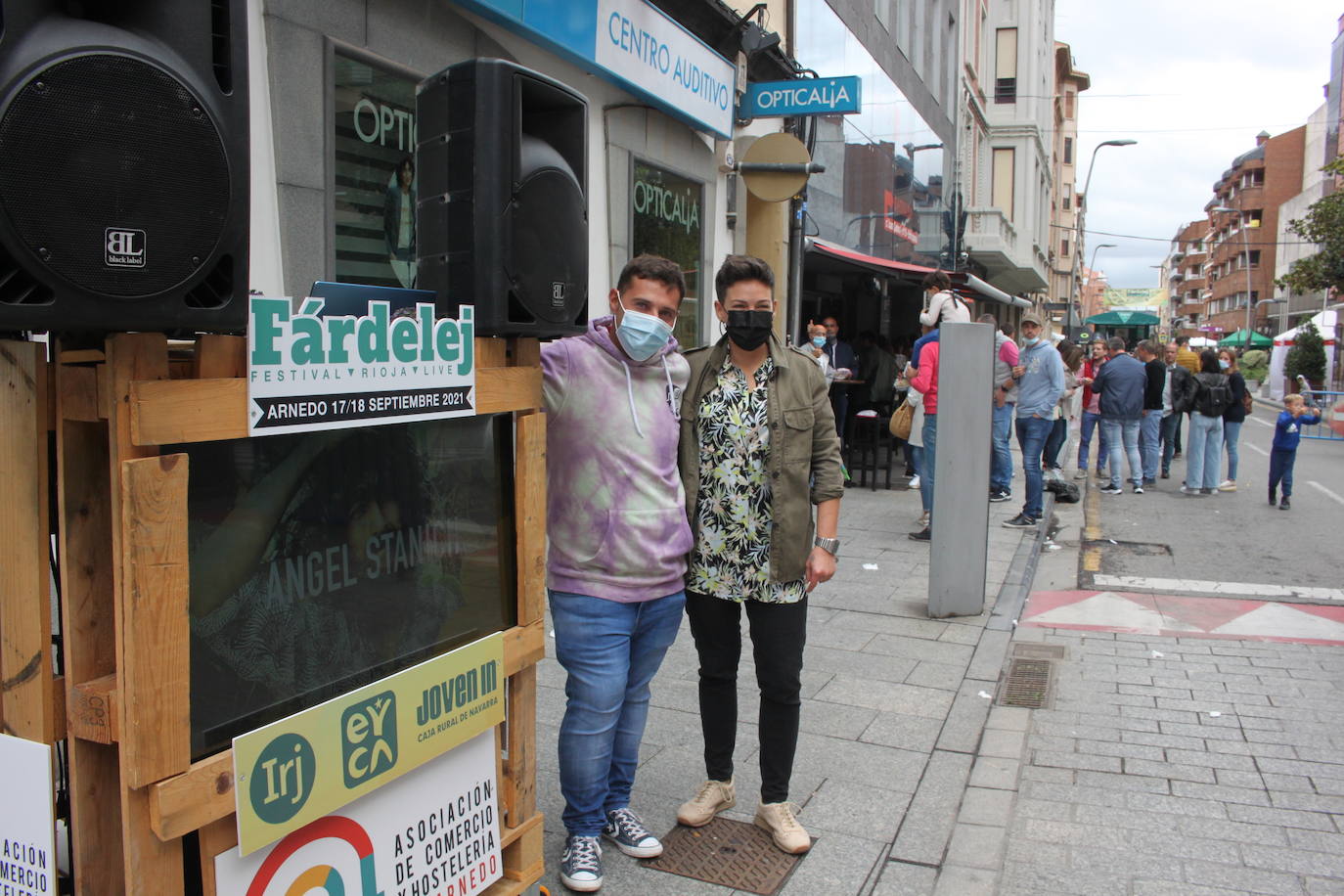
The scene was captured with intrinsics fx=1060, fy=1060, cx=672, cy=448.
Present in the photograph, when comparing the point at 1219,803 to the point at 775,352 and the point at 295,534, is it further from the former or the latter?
the point at 295,534

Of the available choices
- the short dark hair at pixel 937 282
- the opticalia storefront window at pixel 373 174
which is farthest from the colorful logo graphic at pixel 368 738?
the short dark hair at pixel 937 282

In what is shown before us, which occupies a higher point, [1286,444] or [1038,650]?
[1286,444]

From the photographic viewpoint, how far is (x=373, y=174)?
19.9 feet

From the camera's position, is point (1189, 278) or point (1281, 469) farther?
point (1189, 278)

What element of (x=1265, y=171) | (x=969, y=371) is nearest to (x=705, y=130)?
(x=969, y=371)

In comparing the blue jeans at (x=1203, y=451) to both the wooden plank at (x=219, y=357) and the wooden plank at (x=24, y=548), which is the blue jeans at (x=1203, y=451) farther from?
the wooden plank at (x=24, y=548)

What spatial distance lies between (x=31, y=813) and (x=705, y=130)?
363 inches

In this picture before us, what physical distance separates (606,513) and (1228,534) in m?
8.71

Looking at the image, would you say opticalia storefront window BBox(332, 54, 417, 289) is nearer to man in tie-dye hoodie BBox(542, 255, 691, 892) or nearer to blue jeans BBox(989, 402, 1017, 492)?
man in tie-dye hoodie BBox(542, 255, 691, 892)

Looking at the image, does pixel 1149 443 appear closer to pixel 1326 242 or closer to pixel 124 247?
pixel 124 247

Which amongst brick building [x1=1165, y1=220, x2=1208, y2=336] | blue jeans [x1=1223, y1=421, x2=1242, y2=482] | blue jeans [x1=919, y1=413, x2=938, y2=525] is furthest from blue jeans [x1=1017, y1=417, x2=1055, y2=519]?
brick building [x1=1165, y1=220, x2=1208, y2=336]

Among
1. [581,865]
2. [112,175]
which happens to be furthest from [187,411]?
[581,865]

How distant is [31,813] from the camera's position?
2.00 metres

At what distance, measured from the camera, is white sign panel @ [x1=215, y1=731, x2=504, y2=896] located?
7.14 feet
